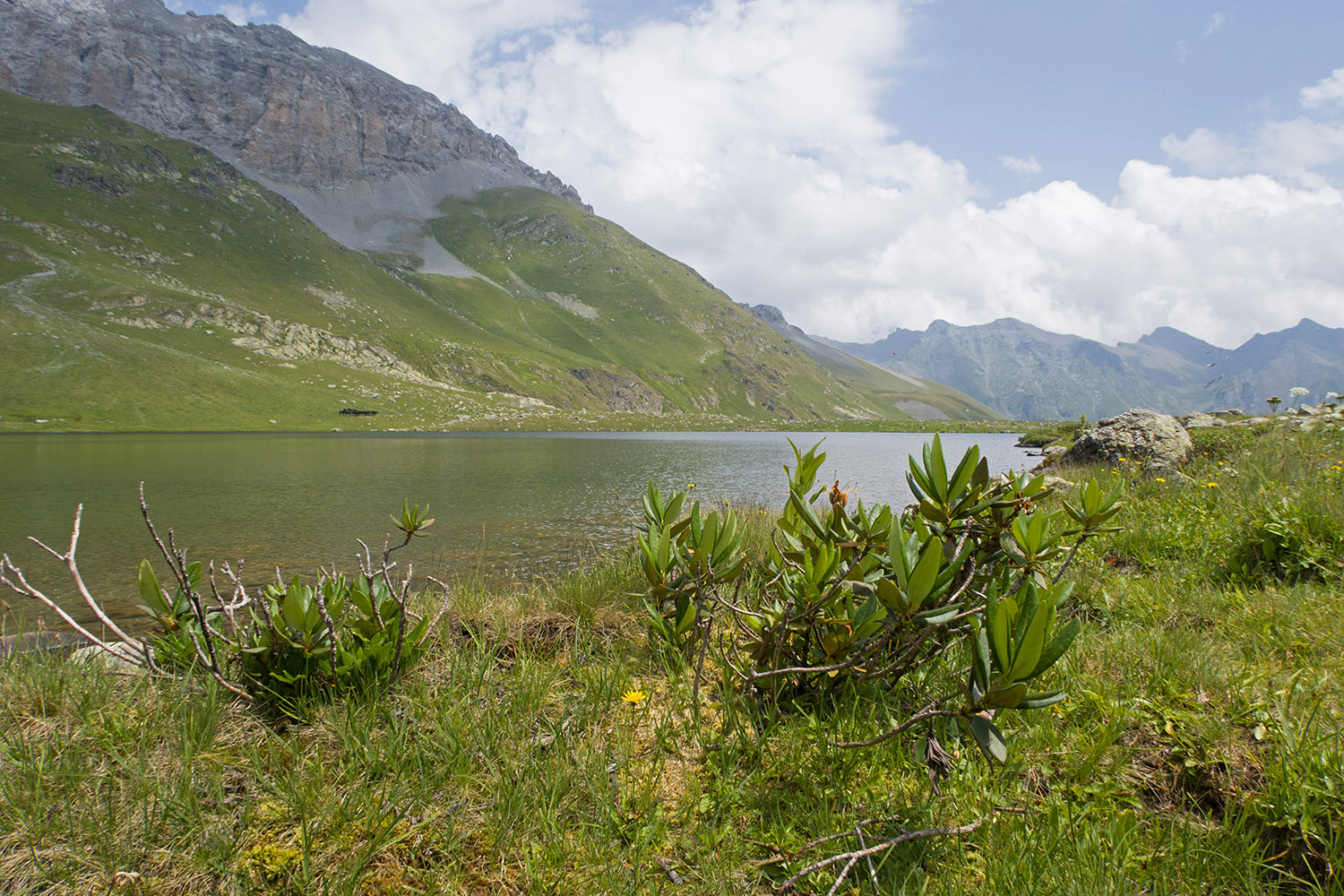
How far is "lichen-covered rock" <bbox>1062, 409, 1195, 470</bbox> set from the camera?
35.9ft

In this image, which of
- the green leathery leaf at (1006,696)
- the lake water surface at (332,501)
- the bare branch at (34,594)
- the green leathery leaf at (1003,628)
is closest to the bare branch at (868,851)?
the green leathery leaf at (1006,696)

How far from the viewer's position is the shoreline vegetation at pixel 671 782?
72.0 inches

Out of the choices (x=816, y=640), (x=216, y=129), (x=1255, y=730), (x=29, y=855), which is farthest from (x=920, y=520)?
(x=216, y=129)

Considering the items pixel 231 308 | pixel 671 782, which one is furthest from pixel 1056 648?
pixel 231 308

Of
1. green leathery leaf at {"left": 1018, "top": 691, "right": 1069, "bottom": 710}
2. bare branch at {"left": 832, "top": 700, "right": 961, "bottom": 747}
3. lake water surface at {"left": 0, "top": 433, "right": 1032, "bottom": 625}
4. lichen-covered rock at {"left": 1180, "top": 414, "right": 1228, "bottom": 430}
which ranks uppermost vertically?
lichen-covered rock at {"left": 1180, "top": 414, "right": 1228, "bottom": 430}

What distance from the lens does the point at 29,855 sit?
1725 millimetres

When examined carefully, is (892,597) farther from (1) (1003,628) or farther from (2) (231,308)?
(2) (231,308)

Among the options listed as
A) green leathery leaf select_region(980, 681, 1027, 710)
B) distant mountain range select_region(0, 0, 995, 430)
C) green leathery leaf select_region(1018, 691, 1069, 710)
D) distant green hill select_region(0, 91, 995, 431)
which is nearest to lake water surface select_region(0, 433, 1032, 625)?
green leathery leaf select_region(1018, 691, 1069, 710)

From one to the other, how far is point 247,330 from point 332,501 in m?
92.5

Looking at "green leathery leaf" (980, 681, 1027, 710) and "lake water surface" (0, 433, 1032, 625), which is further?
"lake water surface" (0, 433, 1032, 625)

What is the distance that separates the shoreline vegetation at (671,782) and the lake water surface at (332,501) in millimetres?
3400

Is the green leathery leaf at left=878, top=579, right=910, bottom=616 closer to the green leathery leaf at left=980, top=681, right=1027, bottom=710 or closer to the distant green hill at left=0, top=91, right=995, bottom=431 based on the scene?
the green leathery leaf at left=980, top=681, right=1027, bottom=710

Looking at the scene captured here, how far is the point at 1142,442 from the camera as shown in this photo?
38.1 ft

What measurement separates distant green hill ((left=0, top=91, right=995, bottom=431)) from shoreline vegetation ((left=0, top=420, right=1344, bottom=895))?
7539 centimetres
